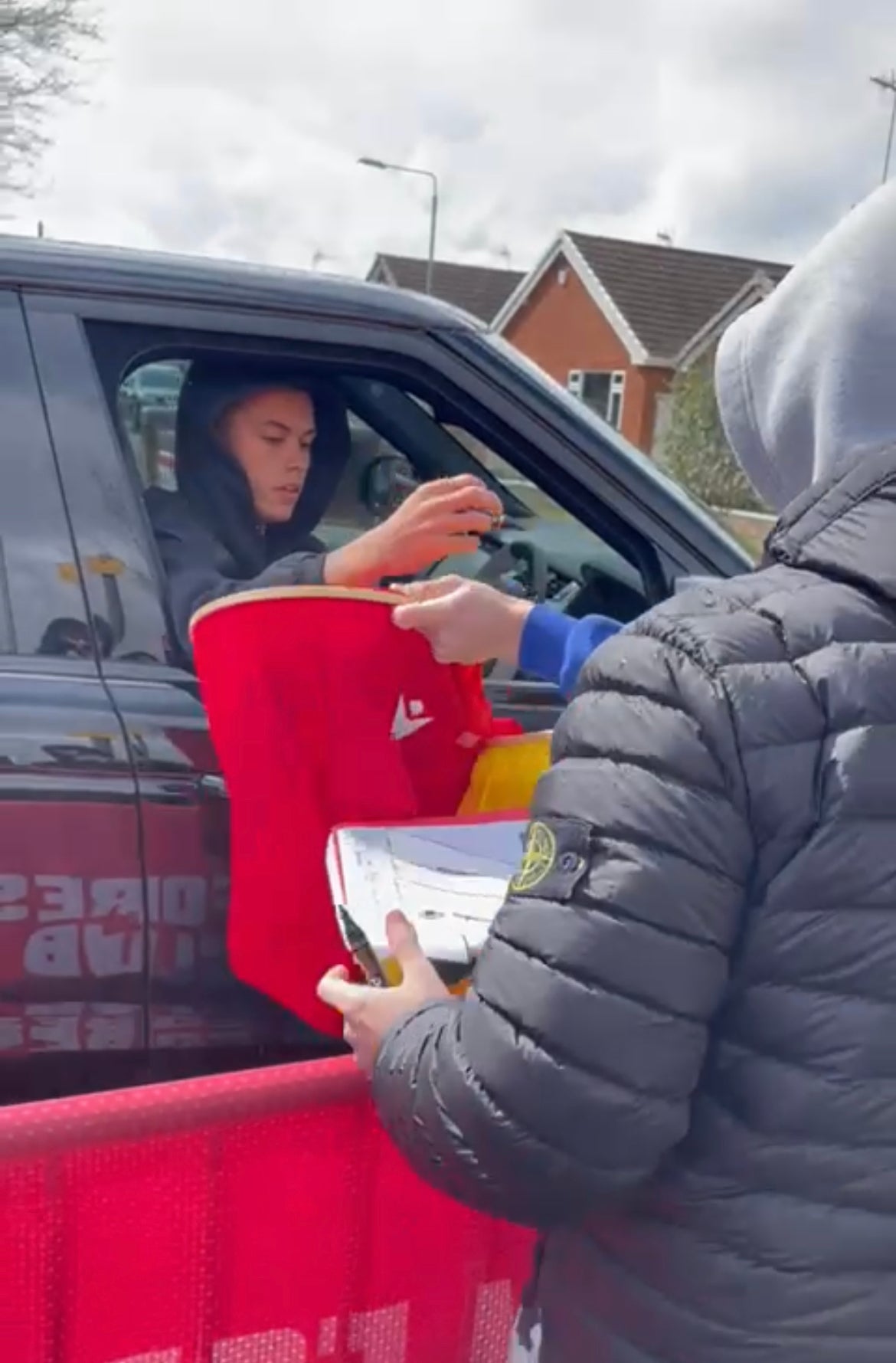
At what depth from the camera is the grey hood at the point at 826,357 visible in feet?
3.81

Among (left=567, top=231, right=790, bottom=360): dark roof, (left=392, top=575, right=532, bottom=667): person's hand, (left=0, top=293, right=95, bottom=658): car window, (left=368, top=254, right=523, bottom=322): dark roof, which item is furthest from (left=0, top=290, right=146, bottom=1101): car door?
(left=368, top=254, right=523, bottom=322): dark roof

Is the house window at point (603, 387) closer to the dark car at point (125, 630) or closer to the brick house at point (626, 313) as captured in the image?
the brick house at point (626, 313)

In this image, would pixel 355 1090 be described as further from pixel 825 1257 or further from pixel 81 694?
pixel 81 694

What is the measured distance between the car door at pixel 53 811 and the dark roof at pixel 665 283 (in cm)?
3295

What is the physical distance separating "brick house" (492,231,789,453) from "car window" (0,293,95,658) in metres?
31.0

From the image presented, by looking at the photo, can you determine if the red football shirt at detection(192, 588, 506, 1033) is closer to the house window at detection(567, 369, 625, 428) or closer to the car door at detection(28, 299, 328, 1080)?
the car door at detection(28, 299, 328, 1080)

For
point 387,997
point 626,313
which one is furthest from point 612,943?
point 626,313

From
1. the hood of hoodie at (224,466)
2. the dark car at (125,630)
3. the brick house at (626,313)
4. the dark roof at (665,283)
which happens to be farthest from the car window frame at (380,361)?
the dark roof at (665,283)

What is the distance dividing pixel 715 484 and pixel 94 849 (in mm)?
24334

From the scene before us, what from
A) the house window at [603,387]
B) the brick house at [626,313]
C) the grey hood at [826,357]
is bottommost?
the grey hood at [826,357]

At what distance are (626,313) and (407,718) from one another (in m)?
34.4

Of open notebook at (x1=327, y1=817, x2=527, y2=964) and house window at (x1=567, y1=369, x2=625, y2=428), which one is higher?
house window at (x1=567, y1=369, x2=625, y2=428)

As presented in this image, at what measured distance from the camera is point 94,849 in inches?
81.9

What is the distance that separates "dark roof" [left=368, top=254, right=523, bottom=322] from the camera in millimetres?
42594
